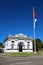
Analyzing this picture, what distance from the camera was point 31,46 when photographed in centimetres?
6944

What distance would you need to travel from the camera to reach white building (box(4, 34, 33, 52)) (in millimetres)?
67188

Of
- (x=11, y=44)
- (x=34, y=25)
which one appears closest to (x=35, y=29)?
(x=34, y=25)

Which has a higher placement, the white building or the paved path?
the white building

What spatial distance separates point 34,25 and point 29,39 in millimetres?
21198

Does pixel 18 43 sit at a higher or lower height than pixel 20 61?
higher

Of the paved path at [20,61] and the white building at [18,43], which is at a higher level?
the white building at [18,43]

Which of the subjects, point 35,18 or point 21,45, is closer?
point 35,18

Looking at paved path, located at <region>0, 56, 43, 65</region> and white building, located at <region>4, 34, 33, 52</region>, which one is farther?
white building, located at <region>4, 34, 33, 52</region>

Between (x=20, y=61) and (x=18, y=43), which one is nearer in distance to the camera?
(x=20, y=61)

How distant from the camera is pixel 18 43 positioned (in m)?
68.8

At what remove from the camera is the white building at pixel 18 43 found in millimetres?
67188

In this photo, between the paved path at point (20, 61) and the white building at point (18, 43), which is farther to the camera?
the white building at point (18, 43)

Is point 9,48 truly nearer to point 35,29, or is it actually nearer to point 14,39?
point 14,39

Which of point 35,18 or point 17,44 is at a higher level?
point 35,18
